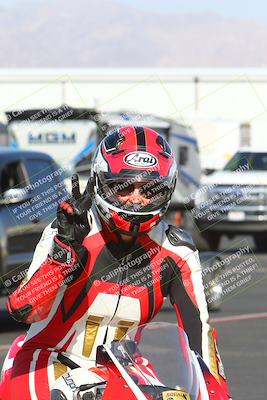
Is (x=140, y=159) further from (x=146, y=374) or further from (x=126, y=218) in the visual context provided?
(x=146, y=374)

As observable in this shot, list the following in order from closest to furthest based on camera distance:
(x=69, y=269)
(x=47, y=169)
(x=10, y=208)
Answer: (x=69, y=269)
(x=10, y=208)
(x=47, y=169)

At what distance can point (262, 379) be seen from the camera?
11.2 metres

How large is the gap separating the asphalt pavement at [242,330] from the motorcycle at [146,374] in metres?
5.13

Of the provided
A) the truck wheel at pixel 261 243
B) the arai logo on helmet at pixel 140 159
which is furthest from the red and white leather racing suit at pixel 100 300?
the truck wheel at pixel 261 243

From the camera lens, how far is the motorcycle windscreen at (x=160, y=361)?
4.63 m

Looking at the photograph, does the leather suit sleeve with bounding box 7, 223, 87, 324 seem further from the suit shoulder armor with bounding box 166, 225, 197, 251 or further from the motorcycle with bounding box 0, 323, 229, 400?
the suit shoulder armor with bounding box 166, 225, 197, 251

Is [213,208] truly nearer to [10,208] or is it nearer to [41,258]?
[10,208]

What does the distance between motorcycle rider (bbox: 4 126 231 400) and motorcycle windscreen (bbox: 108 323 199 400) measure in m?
0.32

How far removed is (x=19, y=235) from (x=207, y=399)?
10.4 metres

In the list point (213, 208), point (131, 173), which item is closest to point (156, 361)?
point (131, 173)

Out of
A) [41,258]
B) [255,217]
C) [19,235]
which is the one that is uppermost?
[41,258]

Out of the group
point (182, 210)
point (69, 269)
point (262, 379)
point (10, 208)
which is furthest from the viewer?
point (182, 210)

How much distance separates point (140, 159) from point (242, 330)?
9.68 m

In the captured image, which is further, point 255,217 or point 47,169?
point 255,217
